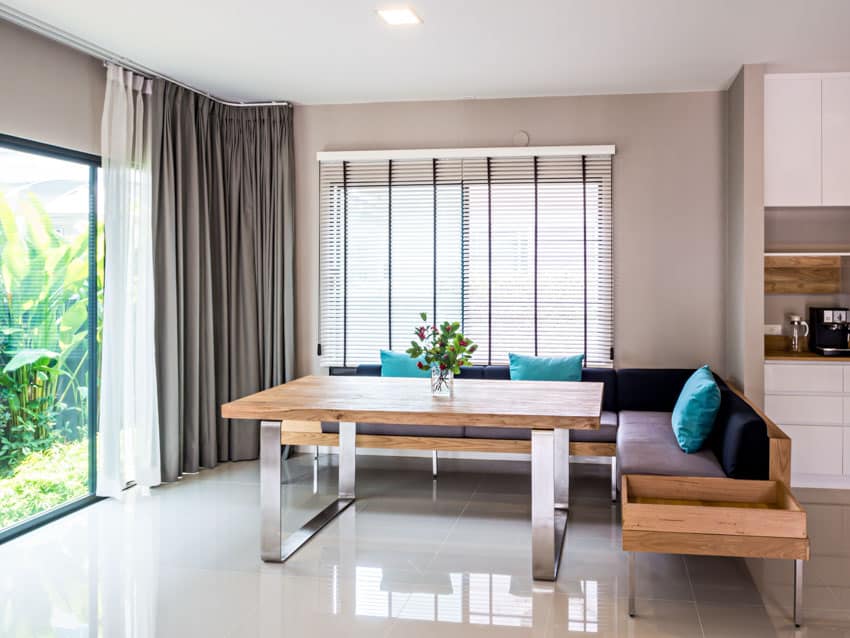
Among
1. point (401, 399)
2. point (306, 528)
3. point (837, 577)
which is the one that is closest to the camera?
point (837, 577)

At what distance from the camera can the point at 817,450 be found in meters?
4.92

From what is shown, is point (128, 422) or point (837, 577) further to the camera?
point (128, 422)

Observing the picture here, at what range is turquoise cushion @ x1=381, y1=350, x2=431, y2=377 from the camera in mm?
5395

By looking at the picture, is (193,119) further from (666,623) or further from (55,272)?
(666,623)

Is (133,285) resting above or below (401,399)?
above

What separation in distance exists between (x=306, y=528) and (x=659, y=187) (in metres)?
3.36

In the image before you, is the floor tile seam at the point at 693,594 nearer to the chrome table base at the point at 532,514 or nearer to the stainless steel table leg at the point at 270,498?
the chrome table base at the point at 532,514

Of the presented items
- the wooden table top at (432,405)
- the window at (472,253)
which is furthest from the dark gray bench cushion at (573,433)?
the window at (472,253)

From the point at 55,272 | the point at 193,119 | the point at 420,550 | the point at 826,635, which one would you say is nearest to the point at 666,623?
the point at 826,635

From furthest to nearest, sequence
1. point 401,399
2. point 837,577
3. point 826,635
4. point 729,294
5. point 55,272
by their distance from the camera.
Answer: point 729,294, point 55,272, point 401,399, point 837,577, point 826,635

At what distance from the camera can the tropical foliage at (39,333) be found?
162 inches

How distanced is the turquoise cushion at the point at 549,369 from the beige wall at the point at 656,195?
450mm

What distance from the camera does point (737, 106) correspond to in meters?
5.05

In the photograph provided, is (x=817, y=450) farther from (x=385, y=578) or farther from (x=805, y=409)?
→ (x=385, y=578)
